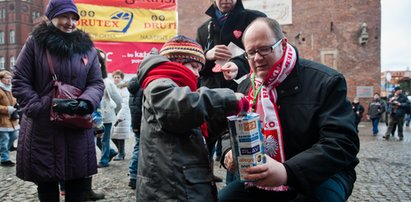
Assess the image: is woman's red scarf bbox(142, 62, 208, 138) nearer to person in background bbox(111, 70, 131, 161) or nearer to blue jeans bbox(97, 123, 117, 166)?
blue jeans bbox(97, 123, 117, 166)

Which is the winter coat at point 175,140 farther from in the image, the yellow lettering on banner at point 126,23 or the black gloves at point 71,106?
the yellow lettering on banner at point 126,23

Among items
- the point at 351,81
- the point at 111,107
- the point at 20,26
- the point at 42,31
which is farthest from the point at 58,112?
the point at 20,26

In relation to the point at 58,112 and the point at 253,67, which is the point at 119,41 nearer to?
the point at 58,112

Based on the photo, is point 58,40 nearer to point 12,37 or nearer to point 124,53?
point 124,53

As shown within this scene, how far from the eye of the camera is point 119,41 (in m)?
7.15

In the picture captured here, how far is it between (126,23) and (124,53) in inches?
22.8

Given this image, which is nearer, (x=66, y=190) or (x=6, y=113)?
(x=66, y=190)

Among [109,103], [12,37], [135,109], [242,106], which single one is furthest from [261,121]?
[12,37]

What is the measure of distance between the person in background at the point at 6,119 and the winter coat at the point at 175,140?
568 centimetres

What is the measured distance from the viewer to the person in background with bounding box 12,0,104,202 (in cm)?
253

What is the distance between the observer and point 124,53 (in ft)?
23.6

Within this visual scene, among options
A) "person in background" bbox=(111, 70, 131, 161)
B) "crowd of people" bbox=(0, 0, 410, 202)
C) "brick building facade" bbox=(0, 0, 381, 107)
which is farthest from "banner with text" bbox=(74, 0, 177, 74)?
"brick building facade" bbox=(0, 0, 381, 107)

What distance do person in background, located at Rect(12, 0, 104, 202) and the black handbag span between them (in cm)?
3

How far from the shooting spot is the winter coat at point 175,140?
5.17ft
